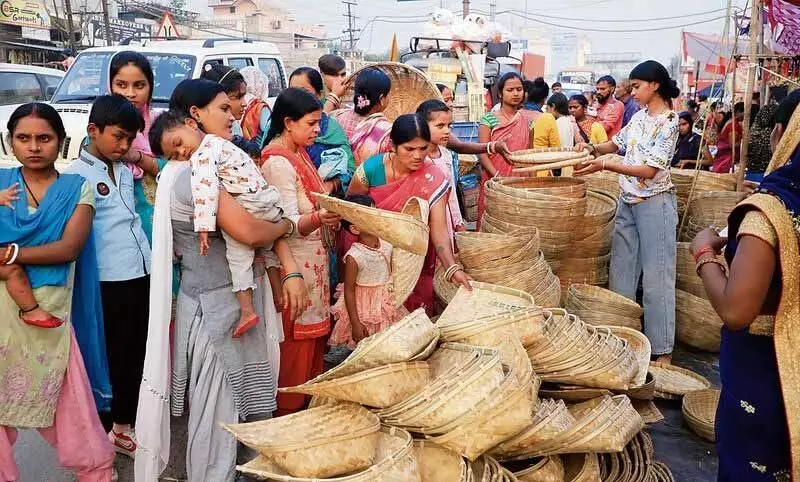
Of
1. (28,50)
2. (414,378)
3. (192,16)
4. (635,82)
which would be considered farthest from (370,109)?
(192,16)

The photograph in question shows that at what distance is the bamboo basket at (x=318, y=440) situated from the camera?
2004 mm

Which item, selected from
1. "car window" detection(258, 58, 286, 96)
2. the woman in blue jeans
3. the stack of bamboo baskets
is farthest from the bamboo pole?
"car window" detection(258, 58, 286, 96)

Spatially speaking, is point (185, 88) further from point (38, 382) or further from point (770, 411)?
point (770, 411)

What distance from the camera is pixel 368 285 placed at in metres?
3.21

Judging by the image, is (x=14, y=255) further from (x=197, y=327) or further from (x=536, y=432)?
(x=536, y=432)

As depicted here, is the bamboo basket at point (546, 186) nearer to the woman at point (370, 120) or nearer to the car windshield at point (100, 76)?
the woman at point (370, 120)

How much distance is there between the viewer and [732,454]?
6.35 ft

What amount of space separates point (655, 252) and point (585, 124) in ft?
15.1

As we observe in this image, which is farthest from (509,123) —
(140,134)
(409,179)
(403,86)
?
(140,134)

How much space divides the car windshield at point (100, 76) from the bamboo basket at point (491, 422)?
17.6ft

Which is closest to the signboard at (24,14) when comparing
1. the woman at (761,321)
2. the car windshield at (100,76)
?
the car windshield at (100,76)

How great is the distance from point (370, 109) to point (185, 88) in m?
1.69

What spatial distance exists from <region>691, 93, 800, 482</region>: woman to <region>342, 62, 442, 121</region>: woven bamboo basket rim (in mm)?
3261

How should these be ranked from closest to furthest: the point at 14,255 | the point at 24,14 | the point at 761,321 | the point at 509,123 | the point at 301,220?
1. the point at 761,321
2. the point at 14,255
3. the point at 301,220
4. the point at 509,123
5. the point at 24,14
